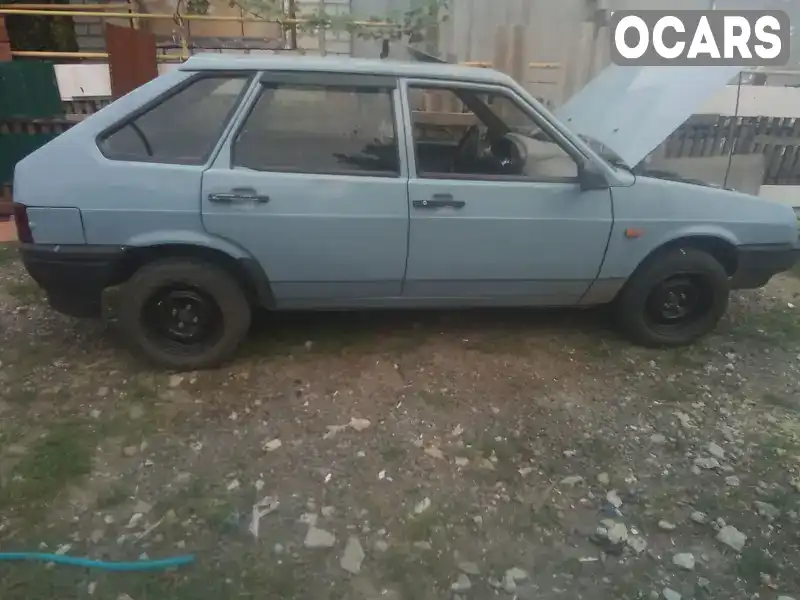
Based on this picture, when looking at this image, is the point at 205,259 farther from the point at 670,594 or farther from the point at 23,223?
the point at 670,594

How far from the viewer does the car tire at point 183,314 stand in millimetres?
3463

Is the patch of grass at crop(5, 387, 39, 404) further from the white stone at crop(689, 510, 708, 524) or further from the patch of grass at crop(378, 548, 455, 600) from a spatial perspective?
the white stone at crop(689, 510, 708, 524)

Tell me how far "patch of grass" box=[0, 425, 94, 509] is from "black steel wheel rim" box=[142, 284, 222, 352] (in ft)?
2.21

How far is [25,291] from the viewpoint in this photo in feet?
15.3

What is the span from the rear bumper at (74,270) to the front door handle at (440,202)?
155cm

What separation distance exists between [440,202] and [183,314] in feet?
5.03

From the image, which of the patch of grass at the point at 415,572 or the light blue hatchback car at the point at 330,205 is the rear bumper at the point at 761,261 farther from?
the patch of grass at the point at 415,572

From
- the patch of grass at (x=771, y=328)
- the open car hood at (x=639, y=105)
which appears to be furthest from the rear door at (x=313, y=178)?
the patch of grass at (x=771, y=328)

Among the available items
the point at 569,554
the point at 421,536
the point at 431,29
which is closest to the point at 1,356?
the point at 421,536

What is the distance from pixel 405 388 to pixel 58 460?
172 centimetres

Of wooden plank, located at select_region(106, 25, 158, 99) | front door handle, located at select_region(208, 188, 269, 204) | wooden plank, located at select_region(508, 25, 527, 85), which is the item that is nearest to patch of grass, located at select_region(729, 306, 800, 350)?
front door handle, located at select_region(208, 188, 269, 204)

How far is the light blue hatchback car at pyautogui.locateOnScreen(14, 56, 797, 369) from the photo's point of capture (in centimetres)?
333

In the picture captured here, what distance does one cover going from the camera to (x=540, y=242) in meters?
3.68

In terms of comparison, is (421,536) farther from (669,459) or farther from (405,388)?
(669,459)
